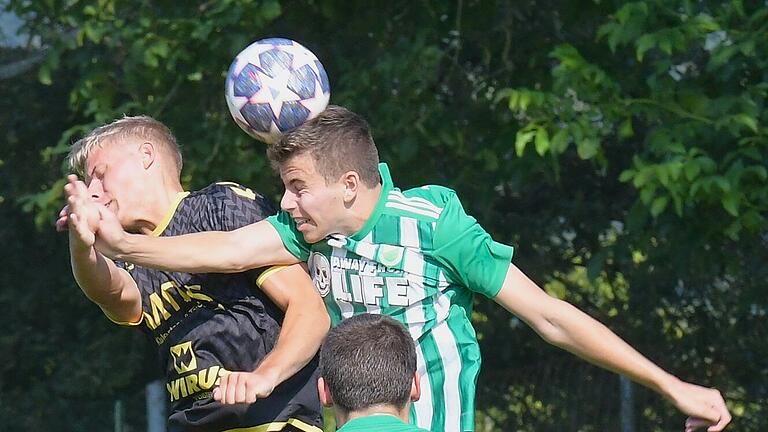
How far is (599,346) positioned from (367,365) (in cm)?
91

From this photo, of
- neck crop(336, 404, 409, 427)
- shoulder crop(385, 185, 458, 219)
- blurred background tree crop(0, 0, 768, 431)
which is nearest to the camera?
neck crop(336, 404, 409, 427)

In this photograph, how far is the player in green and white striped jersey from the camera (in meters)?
3.54

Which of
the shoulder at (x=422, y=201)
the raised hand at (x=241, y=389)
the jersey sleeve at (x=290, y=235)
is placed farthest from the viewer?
the jersey sleeve at (x=290, y=235)

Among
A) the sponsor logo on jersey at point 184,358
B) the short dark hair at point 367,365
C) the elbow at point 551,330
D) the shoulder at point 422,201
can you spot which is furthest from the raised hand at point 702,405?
the sponsor logo on jersey at point 184,358

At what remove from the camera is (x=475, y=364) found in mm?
3680

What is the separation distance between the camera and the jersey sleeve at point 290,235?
3695 mm

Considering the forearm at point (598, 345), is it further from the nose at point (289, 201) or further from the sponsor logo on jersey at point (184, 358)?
the sponsor logo on jersey at point (184, 358)

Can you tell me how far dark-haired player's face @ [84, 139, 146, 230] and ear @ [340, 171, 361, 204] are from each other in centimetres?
63

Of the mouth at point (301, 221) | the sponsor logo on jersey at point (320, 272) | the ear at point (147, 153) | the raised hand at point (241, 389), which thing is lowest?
the sponsor logo on jersey at point (320, 272)

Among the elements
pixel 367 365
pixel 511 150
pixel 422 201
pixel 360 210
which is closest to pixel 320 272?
pixel 360 210

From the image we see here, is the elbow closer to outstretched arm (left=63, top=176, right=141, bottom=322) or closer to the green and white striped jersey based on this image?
the green and white striped jersey

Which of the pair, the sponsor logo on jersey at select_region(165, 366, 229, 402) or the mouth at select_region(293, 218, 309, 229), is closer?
the mouth at select_region(293, 218, 309, 229)

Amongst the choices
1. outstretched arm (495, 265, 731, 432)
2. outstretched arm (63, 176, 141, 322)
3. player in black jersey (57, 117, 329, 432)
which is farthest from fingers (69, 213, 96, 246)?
outstretched arm (495, 265, 731, 432)

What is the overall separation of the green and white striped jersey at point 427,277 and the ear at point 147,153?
582 mm
